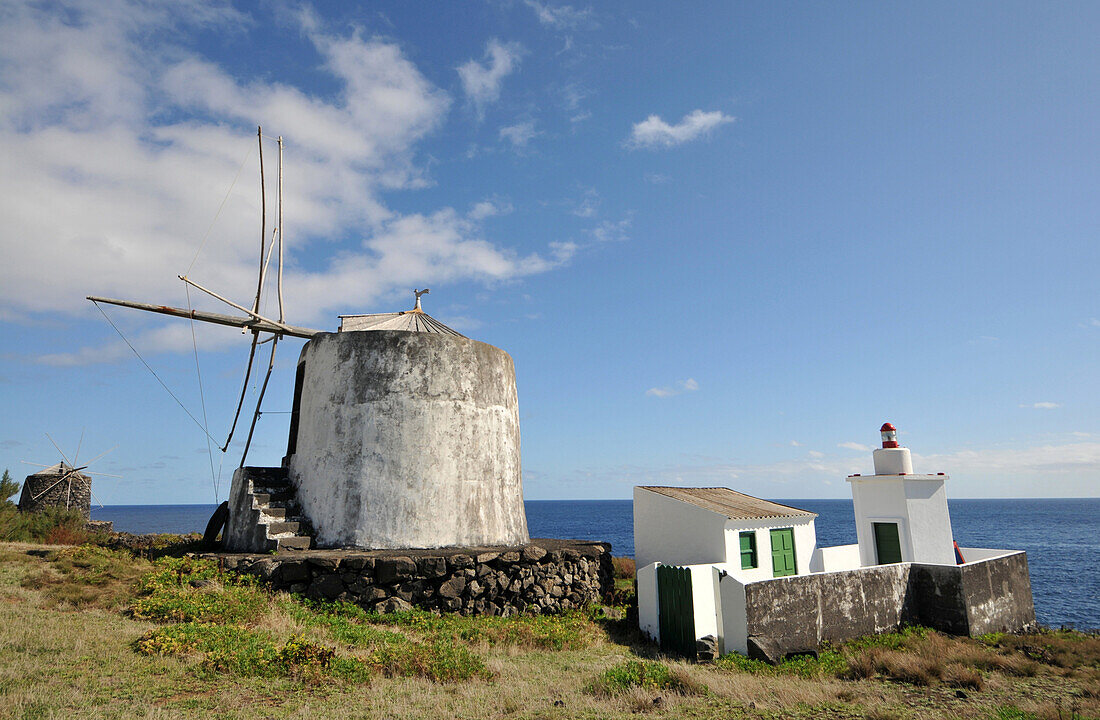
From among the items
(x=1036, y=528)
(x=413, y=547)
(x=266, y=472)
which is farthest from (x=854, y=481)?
(x=1036, y=528)

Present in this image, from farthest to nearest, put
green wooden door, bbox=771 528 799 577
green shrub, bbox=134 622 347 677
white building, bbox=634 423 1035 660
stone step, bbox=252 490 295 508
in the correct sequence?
green wooden door, bbox=771 528 799 577 → stone step, bbox=252 490 295 508 → white building, bbox=634 423 1035 660 → green shrub, bbox=134 622 347 677

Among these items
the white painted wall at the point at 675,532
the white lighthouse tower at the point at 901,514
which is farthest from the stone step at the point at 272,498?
the white lighthouse tower at the point at 901,514

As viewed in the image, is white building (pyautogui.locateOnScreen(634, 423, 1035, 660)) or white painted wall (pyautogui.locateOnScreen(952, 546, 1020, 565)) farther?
white painted wall (pyautogui.locateOnScreen(952, 546, 1020, 565))

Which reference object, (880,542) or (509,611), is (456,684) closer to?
(509,611)

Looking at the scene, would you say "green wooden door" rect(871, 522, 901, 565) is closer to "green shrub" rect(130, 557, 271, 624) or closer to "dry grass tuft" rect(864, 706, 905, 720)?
"dry grass tuft" rect(864, 706, 905, 720)

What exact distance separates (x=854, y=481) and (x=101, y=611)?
59.3 ft

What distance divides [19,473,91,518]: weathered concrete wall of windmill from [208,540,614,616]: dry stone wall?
26898 millimetres

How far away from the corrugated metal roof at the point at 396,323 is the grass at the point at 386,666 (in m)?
6.31

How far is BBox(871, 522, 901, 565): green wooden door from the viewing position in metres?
16.7

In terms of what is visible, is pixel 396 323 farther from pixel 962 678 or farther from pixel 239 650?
pixel 962 678

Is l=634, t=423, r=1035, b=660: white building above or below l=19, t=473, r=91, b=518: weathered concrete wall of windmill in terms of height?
below

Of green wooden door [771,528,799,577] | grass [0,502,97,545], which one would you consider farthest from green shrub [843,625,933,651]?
grass [0,502,97,545]

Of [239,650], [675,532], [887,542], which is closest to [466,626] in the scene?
[239,650]

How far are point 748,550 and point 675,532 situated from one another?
70.4 inches
